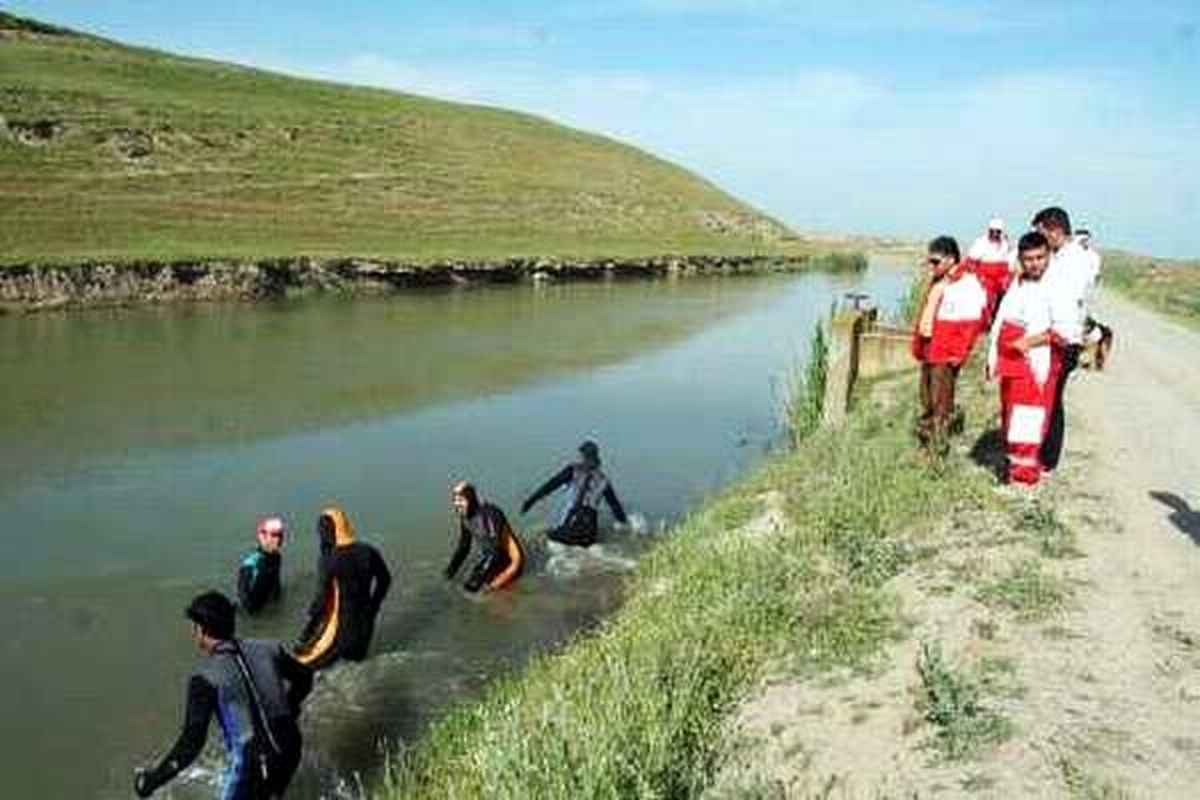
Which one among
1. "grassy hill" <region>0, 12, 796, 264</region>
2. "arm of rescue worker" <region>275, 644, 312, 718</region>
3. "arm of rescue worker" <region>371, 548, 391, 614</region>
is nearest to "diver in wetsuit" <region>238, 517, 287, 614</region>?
"arm of rescue worker" <region>371, 548, 391, 614</region>

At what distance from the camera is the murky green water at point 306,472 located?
12.1 metres

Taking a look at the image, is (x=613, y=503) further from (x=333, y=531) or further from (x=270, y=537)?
(x=333, y=531)

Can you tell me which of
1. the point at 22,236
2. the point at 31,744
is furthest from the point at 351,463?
the point at 22,236

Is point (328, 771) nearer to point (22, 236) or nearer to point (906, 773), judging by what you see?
point (906, 773)

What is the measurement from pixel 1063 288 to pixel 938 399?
2.33 meters

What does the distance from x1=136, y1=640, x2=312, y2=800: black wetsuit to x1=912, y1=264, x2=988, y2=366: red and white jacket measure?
7.77 metres

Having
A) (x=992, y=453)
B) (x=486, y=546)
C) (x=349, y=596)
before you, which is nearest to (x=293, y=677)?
(x=349, y=596)

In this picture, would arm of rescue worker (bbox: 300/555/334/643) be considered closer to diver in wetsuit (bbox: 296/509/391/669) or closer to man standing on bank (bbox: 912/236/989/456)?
diver in wetsuit (bbox: 296/509/391/669)

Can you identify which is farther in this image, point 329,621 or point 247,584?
point 247,584

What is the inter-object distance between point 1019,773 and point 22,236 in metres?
44.0

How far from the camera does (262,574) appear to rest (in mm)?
14227

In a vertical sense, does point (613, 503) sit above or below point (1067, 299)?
below

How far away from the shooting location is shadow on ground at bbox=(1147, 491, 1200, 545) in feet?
39.3

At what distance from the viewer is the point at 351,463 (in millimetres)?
22203
